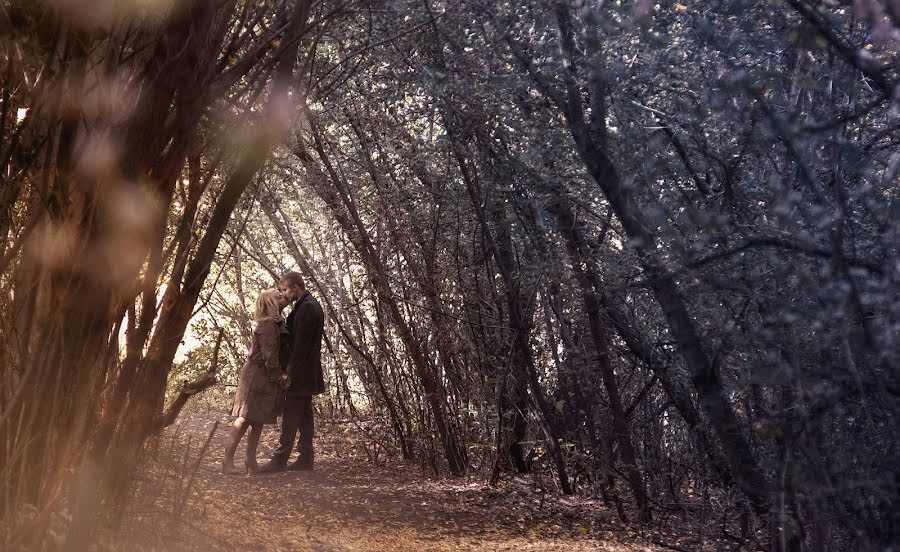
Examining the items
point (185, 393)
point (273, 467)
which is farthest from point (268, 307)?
point (185, 393)

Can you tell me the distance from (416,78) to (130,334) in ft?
12.3

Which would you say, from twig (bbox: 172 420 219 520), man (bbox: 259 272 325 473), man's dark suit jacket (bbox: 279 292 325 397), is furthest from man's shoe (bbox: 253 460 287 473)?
twig (bbox: 172 420 219 520)

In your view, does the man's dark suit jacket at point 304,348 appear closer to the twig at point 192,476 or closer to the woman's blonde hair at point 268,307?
the woman's blonde hair at point 268,307

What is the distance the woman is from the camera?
29.5 feet

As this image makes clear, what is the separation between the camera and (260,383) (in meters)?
9.09

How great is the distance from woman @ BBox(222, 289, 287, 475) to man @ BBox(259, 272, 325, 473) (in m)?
0.11

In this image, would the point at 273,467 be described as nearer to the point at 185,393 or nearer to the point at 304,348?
the point at 304,348

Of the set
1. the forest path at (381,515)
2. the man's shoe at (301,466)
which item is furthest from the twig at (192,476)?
the man's shoe at (301,466)

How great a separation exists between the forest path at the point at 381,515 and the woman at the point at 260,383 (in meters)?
0.31

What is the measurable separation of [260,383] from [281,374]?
210 millimetres

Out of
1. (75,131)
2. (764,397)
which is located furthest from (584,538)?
(75,131)

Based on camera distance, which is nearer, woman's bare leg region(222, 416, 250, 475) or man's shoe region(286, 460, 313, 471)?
woman's bare leg region(222, 416, 250, 475)

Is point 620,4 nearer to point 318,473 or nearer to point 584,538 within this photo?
point 584,538

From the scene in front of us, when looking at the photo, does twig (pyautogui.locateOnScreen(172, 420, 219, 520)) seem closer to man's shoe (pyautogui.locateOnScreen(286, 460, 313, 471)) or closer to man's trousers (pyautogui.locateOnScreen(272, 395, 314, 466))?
man's trousers (pyautogui.locateOnScreen(272, 395, 314, 466))
